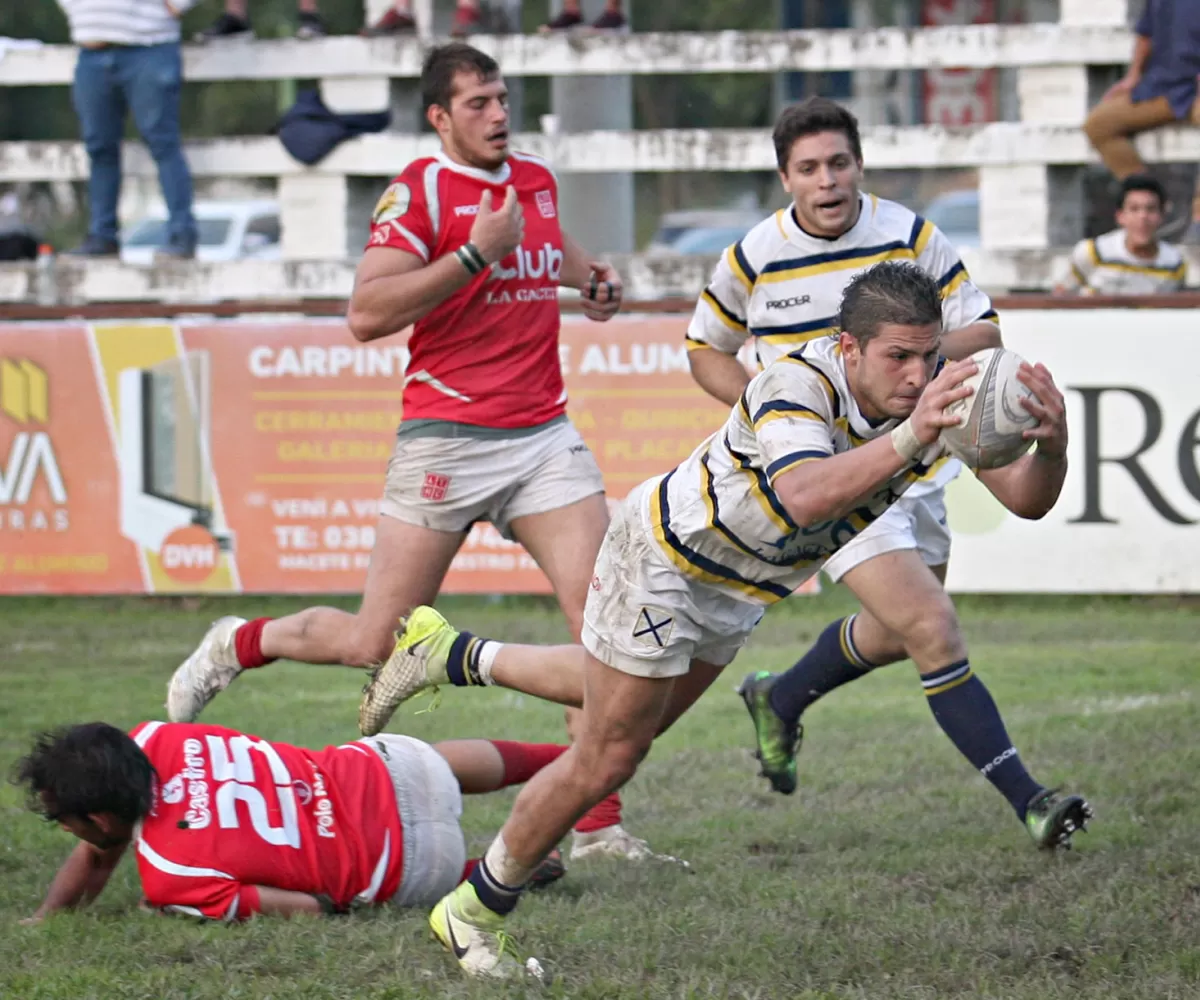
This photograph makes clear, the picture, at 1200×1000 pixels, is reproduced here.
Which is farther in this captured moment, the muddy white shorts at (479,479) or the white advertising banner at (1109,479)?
the white advertising banner at (1109,479)

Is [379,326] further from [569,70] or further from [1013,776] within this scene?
[569,70]

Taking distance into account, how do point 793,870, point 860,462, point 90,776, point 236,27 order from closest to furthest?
point 860,462
point 90,776
point 793,870
point 236,27

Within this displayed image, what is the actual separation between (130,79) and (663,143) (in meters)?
Result: 3.44

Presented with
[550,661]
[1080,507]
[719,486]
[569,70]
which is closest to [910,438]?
[719,486]

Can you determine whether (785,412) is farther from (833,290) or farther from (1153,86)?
(1153,86)

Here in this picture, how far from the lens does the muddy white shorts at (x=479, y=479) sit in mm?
5660

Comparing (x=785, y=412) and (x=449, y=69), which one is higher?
(x=449, y=69)

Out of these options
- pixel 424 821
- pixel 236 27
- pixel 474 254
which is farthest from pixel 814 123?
pixel 236 27

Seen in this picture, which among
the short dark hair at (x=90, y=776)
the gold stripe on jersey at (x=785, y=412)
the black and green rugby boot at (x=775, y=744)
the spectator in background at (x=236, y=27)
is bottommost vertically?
the black and green rugby boot at (x=775, y=744)

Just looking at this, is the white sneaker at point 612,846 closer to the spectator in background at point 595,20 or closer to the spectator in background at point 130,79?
the spectator in background at point 130,79

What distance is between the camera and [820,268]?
5.64 meters

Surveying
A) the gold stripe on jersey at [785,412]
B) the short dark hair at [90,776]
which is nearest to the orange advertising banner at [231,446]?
the short dark hair at [90,776]

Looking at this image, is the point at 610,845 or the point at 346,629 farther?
the point at 346,629

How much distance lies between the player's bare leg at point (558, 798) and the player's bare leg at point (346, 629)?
132 centimetres
